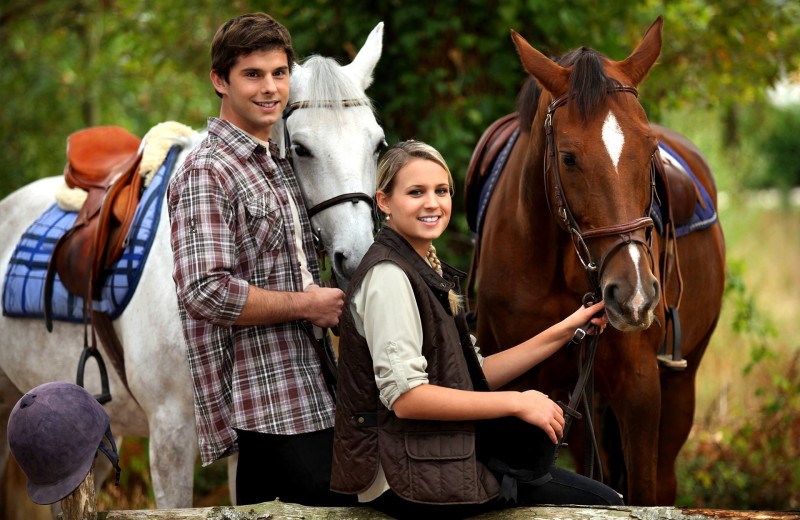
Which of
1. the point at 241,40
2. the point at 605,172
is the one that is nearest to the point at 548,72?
the point at 605,172

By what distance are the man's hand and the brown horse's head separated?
0.76 m

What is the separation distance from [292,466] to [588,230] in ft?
3.66

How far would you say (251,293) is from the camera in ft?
7.32

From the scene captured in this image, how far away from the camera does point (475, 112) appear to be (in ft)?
16.7

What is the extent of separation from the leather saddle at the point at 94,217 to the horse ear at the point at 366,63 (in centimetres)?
94

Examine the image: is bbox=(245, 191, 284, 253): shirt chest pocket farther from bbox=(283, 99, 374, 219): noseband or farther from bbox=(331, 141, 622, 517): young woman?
bbox=(331, 141, 622, 517): young woman

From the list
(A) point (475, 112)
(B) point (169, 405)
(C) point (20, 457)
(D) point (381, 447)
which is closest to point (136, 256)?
(B) point (169, 405)

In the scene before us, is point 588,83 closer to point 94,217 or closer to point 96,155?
point 94,217

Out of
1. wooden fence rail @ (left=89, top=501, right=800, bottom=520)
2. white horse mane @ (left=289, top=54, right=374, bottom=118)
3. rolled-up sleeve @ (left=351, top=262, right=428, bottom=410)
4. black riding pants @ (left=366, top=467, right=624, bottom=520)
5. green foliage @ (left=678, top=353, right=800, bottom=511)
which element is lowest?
green foliage @ (left=678, top=353, right=800, bottom=511)

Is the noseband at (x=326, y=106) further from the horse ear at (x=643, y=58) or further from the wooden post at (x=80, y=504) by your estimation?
the wooden post at (x=80, y=504)

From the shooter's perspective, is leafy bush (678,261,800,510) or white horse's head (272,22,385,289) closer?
white horse's head (272,22,385,289)

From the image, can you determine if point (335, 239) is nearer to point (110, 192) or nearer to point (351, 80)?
point (351, 80)

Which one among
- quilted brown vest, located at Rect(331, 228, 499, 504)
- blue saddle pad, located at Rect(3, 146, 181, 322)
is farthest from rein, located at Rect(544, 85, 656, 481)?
blue saddle pad, located at Rect(3, 146, 181, 322)

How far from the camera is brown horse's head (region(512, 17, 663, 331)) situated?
7.39 ft
